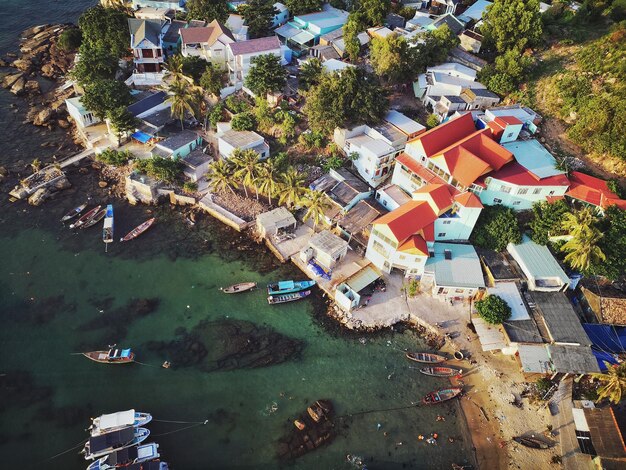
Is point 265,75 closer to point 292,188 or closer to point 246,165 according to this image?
point 246,165

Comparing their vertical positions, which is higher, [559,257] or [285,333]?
[559,257]

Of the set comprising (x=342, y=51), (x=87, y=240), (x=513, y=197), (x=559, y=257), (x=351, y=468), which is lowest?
(x=351, y=468)

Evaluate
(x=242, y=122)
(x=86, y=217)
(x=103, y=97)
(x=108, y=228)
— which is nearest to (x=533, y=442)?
(x=242, y=122)

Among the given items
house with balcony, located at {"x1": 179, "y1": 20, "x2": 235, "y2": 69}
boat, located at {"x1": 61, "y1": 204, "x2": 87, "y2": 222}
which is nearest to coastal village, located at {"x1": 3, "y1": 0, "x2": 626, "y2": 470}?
house with balcony, located at {"x1": 179, "y1": 20, "x2": 235, "y2": 69}

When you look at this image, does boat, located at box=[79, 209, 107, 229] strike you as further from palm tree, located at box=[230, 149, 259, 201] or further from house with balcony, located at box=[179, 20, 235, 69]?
house with balcony, located at box=[179, 20, 235, 69]

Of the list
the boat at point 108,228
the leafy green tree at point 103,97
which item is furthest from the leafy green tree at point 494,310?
the leafy green tree at point 103,97

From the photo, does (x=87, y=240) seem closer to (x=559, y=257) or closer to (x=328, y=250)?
(x=328, y=250)

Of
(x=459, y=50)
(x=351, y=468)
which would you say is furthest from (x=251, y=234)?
(x=459, y=50)
